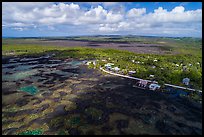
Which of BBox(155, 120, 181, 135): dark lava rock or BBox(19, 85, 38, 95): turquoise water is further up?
BBox(19, 85, 38, 95): turquoise water

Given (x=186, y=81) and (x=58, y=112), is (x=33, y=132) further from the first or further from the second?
(x=186, y=81)

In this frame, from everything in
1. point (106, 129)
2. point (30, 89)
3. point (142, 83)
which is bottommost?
point (106, 129)

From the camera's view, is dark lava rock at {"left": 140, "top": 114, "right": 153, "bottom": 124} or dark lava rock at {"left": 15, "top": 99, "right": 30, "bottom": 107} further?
dark lava rock at {"left": 15, "top": 99, "right": 30, "bottom": 107}

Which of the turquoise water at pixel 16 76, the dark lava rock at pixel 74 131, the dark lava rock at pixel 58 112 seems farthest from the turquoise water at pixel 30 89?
the dark lava rock at pixel 74 131

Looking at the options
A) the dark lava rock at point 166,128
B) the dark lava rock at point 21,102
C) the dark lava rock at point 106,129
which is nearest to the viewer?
the dark lava rock at point 166,128

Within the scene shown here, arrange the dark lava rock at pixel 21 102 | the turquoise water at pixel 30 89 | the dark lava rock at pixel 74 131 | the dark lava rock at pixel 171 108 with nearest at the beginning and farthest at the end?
1. the dark lava rock at pixel 74 131
2. the dark lava rock at pixel 171 108
3. the dark lava rock at pixel 21 102
4. the turquoise water at pixel 30 89

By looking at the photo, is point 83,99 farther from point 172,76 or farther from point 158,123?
point 172,76

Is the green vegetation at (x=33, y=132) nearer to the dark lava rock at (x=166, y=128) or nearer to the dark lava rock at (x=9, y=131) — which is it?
the dark lava rock at (x=9, y=131)

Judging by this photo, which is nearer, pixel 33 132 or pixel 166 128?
pixel 33 132

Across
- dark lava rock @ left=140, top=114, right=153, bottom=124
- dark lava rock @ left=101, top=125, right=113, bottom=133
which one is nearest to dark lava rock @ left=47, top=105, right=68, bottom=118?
dark lava rock @ left=101, top=125, right=113, bottom=133

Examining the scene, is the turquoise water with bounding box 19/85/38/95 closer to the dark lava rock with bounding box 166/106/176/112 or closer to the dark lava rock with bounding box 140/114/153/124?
the dark lava rock with bounding box 140/114/153/124

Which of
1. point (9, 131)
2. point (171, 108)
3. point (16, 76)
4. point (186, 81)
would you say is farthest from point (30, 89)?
point (186, 81)

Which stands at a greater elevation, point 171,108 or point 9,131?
point 9,131

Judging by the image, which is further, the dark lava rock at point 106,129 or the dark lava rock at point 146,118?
the dark lava rock at point 146,118
